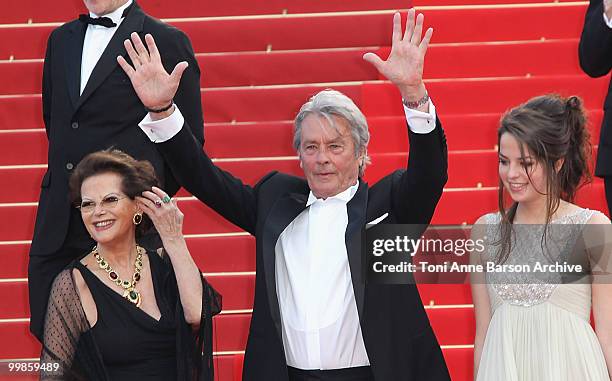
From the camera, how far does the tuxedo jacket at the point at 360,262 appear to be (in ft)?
10.2

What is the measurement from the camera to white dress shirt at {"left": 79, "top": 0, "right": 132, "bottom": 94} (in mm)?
3727

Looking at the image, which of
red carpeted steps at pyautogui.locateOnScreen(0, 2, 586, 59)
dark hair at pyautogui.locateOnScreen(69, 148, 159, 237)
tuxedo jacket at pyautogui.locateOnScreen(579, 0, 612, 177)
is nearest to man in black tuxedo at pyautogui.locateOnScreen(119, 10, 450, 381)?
dark hair at pyautogui.locateOnScreen(69, 148, 159, 237)

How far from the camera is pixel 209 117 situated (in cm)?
612

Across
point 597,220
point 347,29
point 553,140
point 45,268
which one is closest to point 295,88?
point 347,29

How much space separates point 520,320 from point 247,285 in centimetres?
216

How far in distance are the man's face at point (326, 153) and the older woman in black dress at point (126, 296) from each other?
0.40 m

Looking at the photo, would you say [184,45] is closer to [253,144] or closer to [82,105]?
A: [82,105]

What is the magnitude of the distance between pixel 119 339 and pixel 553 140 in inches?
50.2

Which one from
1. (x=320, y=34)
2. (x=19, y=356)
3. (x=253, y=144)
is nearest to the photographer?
(x=19, y=356)

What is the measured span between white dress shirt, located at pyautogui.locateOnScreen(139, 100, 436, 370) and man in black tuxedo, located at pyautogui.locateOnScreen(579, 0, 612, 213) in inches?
22.4

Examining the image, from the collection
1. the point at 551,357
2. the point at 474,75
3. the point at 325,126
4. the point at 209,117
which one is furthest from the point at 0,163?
the point at 551,357

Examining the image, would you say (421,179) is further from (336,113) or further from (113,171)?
(113,171)

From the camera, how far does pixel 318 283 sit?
316 cm

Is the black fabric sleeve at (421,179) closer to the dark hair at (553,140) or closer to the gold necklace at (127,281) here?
the dark hair at (553,140)
